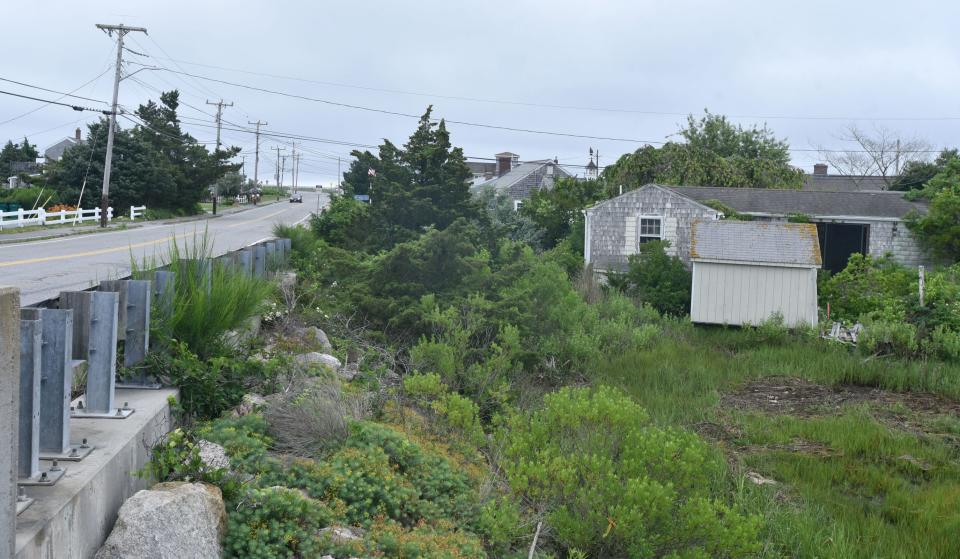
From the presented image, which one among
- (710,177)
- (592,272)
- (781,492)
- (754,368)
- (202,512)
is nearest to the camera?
(202,512)

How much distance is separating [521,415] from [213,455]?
3.88 meters

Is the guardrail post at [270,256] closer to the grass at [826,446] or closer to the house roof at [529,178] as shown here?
the grass at [826,446]

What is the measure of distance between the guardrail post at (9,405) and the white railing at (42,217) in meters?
27.4

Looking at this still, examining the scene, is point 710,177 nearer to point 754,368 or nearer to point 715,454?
point 754,368

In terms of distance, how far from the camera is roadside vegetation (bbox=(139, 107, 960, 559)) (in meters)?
6.01

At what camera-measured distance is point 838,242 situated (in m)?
29.4

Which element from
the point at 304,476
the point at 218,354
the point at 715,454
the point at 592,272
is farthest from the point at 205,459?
the point at 592,272

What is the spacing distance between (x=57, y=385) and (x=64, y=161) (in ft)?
147

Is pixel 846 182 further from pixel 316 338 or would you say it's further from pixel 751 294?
pixel 316 338

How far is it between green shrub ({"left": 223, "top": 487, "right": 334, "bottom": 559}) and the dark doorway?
27043 mm

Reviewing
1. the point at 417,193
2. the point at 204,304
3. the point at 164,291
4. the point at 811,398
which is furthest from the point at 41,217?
the point at 164,291

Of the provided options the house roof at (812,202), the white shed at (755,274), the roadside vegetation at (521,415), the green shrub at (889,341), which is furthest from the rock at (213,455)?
the house roof at (812,202)

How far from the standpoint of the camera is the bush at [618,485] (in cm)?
648

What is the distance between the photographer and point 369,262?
13.6 meters
